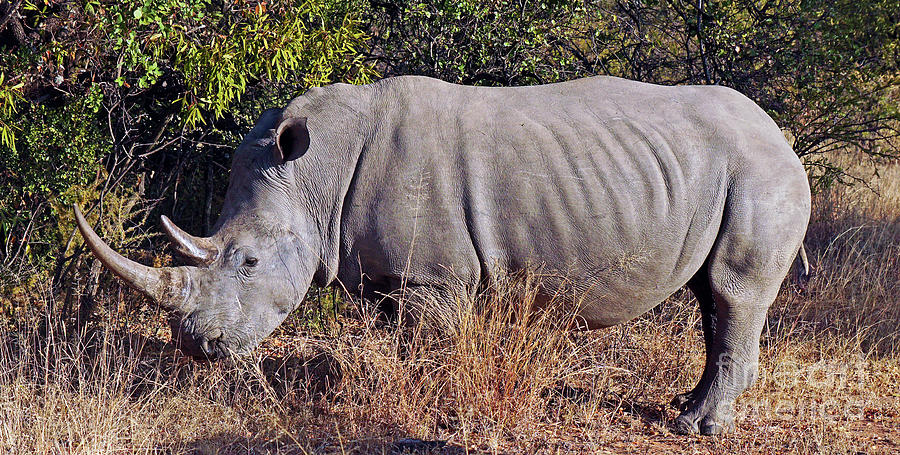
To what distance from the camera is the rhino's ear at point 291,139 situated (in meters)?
4.73

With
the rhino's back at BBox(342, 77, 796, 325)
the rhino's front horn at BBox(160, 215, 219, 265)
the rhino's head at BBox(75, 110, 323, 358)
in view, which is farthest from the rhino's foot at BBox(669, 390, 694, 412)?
the rhino's front horn at BBox(160, 215, 219, 265)

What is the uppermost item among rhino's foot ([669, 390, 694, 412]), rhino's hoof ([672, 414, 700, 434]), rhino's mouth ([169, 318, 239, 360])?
rhino's mouth ([169, 318, 239, 360])

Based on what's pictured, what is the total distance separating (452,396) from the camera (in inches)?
189

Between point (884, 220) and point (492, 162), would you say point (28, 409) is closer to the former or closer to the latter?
point (492, 162)

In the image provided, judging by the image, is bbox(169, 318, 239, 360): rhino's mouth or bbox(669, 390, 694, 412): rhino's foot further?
bbox(669, 390, 694, 412): rhino's foot

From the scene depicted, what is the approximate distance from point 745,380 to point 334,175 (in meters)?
2.37

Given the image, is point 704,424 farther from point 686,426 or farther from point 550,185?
point 550,185

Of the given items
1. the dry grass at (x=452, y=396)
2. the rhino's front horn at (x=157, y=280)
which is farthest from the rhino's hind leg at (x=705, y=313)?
the rhino's front horn at (x=157, y=280)

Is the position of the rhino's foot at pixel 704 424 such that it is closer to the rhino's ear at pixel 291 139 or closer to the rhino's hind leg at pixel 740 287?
the rhino's hind leg at pixel 740 287

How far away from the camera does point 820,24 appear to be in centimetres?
706

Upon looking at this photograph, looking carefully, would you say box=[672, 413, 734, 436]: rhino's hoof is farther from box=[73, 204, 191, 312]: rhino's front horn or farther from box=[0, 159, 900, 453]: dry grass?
box=[73, 204, 191, 312]: rhino's front horn

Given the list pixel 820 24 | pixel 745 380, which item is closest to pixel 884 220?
pixel 820 24

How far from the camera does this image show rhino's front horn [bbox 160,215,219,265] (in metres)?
4.69

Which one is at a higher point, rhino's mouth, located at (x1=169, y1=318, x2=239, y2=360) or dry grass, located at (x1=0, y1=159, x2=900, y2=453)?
rhino's mouth, located at (x1=169, y1=318, x2=239, y2=360)
